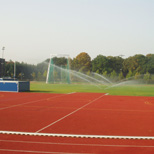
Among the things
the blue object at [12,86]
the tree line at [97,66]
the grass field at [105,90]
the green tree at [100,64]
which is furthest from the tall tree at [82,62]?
the blue object at [12,86]

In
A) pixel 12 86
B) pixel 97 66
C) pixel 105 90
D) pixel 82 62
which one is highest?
pixel 82 62

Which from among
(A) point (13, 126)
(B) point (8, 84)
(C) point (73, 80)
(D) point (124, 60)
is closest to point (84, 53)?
(D) point (124, 60)

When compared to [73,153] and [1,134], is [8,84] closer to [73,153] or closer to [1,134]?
[1,134]

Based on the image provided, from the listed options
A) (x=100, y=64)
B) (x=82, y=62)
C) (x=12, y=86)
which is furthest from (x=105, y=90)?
(x=82, y=62)

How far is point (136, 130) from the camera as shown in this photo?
10.5 meters

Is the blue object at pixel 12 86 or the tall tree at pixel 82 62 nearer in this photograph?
the blue object at pixel 12 86


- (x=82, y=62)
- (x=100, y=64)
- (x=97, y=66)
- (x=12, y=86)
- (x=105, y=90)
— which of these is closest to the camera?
(x=12, y=86)

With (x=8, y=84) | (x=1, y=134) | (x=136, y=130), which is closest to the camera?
(x=1, y=134)

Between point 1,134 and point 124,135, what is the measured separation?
4.98m

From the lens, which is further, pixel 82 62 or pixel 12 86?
pixel 82 62

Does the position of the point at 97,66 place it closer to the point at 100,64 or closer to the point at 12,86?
the point at 100,64

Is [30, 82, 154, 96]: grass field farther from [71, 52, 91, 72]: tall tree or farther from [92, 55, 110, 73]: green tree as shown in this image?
[71, 52, 91, 72]: tall tree

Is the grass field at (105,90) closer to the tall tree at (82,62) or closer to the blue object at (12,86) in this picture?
the blue object at (12,86)

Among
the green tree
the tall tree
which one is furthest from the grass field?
the tall tree
